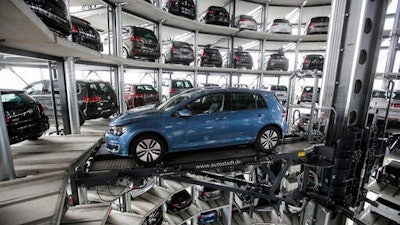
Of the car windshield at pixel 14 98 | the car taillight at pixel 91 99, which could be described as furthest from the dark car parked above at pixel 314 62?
the car windshield at pixel 14 98

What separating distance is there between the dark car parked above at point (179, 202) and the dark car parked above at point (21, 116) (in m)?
5.07

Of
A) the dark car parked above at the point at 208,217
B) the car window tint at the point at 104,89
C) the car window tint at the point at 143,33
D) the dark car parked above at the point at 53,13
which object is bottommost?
the dark car parked above at the point at 208,217

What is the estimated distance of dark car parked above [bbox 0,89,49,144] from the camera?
116 inches

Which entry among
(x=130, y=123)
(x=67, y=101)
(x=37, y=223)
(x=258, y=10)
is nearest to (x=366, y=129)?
(x=130, y=123)

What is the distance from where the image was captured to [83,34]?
4176 mm

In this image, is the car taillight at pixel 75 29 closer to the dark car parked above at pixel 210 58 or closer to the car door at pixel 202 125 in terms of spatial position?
the car door at pixel 202 125

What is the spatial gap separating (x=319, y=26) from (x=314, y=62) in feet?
5.99

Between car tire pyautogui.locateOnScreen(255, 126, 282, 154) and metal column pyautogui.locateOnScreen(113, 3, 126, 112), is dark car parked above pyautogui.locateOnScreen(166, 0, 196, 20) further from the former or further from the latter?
car tire pyautogui.locateOnScreen(255, 126, 282, 154)

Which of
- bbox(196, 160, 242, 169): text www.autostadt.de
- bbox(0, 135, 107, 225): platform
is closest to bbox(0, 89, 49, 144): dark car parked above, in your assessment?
bbox(0, 135, 107, 225): platform

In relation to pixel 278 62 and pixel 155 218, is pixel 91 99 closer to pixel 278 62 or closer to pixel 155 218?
pixel 155 218

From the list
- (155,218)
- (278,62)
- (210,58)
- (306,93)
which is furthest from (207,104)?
(306,93)

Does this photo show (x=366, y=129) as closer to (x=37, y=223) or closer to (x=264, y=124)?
(x=264, y=124)

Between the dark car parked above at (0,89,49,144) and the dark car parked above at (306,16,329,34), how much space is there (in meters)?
11.7

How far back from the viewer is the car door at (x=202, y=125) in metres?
3.68
